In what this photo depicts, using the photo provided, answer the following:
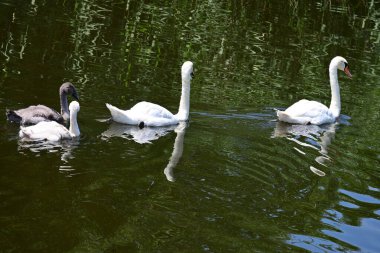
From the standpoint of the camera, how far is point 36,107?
34.7ft

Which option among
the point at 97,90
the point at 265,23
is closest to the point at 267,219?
the point at 97,90

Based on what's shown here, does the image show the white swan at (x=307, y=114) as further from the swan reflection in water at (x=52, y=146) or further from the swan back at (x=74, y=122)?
the swan reflection in water at (x=52, y=146)

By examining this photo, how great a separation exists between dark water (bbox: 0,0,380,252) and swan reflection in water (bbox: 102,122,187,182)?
41 millimetres

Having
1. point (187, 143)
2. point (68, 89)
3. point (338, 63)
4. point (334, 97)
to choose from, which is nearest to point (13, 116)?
point (68, 89)

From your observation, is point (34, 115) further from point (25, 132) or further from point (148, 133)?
point (148, 133)

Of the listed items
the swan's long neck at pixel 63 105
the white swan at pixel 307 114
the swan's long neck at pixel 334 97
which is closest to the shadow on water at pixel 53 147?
the swan's long neck at pixel 63 105

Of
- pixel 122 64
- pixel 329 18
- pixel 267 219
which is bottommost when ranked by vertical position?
pixel 267 219

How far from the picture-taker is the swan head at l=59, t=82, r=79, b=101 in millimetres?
11336

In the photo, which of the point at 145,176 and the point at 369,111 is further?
the point at 369,111

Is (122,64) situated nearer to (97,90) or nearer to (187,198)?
(97,90)

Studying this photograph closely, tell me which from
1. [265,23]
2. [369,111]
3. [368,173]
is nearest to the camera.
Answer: [368,173]

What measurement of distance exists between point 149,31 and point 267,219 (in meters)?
9.52

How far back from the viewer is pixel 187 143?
10.9m

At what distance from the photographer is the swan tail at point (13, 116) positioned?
10266 mm
